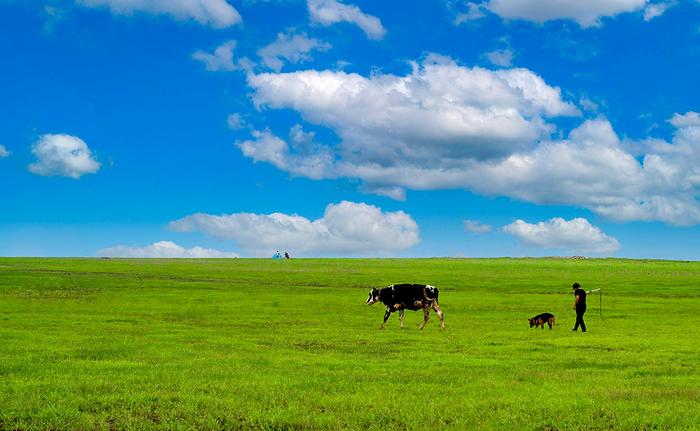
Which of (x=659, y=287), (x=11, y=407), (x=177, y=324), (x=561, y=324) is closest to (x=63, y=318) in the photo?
(x=177, y=324)

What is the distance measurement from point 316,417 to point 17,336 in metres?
19.7

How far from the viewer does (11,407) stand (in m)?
15.4

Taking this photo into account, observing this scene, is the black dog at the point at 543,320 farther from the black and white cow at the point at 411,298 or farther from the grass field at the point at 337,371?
the black and white cow at the point at 411,298

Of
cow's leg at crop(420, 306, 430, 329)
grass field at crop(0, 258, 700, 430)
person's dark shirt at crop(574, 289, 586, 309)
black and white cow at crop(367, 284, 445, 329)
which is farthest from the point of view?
black and white cow at crop(367, 284, 445, 329)

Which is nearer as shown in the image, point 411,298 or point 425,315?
point 425,315

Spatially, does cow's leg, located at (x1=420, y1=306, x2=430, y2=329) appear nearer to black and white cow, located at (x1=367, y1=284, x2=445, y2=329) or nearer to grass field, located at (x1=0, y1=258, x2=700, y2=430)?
black and white cow, located at (x1=367, y1=284, x2=445, y2=329)

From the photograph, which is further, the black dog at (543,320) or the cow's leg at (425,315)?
the black dog at (543,320)

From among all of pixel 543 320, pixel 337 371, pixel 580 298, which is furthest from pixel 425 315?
pixel 337 371

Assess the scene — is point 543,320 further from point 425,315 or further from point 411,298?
point 411,298

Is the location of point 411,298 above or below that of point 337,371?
above

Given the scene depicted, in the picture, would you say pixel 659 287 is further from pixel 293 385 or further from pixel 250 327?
pixel 293 385

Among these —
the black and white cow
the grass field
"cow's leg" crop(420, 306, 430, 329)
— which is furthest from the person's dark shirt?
"cow's leg" crop(420, 306, 430, 329)

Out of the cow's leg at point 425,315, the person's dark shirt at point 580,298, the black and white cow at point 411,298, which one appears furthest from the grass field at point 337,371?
the person's dark shirt at point 580,298

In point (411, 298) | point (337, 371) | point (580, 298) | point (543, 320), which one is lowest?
point (337, 371)
